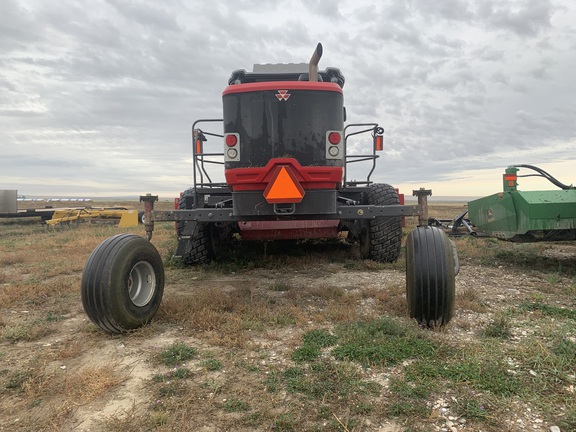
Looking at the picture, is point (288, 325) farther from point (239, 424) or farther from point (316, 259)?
point (316, 259)

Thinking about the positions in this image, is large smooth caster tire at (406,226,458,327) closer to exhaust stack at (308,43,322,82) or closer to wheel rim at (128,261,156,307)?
exhaust stack at (308,43,322,82)

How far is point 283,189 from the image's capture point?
4.22 metres

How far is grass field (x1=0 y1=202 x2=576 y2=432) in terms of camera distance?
2.30 meters

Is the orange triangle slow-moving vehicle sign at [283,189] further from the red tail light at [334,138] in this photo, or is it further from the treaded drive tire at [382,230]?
the treaded drive tire at [382,230]

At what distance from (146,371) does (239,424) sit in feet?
3.28

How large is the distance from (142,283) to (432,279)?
2799mm

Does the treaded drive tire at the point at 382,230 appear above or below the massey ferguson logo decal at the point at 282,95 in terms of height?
below

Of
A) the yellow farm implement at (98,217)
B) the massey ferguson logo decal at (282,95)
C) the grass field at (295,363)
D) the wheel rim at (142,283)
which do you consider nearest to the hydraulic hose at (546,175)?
the grass field at (295,363)

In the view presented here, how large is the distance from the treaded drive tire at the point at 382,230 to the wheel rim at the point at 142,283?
12.2 ft

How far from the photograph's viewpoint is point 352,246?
8867mm

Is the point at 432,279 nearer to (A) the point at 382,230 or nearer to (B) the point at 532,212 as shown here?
(A) the point at 382,230

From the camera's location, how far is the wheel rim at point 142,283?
155 inches

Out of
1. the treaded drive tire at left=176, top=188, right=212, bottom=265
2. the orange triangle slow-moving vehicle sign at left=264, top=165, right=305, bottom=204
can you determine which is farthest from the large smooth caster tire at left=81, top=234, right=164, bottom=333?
the treaded drive tire at left=176, top=188, right=212, bottom=265

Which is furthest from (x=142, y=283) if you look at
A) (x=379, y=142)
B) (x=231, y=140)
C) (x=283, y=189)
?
(x=379, y=142)
